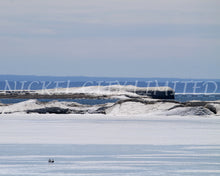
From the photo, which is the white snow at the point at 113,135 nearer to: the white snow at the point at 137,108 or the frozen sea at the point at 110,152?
the frozen sea at the point at 110,152

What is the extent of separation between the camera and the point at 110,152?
2616 cm

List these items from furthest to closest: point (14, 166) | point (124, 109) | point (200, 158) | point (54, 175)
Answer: point (124, 109) < point (200, 158) < point (14, 166) < point (54, 175)

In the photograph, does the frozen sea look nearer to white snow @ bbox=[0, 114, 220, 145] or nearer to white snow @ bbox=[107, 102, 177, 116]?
white snow @ bbox=[0, 114, 220, 145]

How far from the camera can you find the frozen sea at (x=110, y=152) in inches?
847

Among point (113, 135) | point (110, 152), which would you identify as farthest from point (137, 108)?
point (110, 152)

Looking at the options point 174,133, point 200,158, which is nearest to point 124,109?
point 174,133

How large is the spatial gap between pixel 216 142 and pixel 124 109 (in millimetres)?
30926

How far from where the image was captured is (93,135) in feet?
112

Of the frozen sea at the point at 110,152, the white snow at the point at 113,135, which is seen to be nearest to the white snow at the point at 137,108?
the white snow at the point at 113,135

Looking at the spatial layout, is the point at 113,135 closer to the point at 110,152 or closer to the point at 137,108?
the point at 110,152

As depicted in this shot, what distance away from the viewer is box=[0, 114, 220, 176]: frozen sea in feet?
70.6

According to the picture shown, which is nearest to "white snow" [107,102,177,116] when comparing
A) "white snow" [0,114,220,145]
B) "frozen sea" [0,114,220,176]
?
"white snow" [0,114,220,145]

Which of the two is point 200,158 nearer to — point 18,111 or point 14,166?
point 14,166

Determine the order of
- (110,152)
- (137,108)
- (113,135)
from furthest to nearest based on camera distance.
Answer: (137,108) < (113,135) < (110,152)
